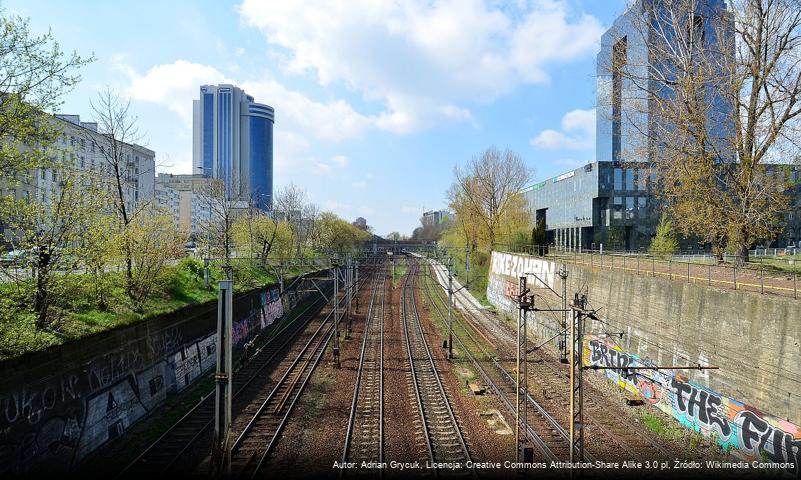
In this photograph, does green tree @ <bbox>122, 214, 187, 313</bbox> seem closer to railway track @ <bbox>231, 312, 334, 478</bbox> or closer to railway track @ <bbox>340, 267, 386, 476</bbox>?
railway track @ <bbox>231, 312, 334, 478</bbox>

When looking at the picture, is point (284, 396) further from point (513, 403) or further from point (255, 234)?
point (255, 234)

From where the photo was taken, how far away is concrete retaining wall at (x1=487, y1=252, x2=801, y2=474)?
1181 cm

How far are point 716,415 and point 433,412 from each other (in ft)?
27.9

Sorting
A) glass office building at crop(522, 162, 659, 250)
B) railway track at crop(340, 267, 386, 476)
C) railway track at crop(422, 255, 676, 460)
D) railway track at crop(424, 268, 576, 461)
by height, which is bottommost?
railway track at crop(340, 267, 386, 476)

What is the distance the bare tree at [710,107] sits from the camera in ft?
57.4

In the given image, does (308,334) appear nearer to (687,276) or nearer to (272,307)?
(272,307)

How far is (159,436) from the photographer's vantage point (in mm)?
14320

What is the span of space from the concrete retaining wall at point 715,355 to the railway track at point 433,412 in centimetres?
473

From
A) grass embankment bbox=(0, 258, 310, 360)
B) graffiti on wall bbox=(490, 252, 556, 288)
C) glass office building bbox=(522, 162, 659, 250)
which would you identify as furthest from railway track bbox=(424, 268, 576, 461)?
glass office building bbox=(522, 162, 659, 250)

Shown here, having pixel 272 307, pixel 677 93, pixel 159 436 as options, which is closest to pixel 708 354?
pixel 677 93

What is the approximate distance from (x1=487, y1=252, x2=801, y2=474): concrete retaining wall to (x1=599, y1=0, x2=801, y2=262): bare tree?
3988mm

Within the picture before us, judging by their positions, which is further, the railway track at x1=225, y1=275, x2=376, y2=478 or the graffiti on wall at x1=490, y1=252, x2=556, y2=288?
the graffiti on wall at x1=490, y1=252, x2=556, y2=288

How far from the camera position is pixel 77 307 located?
1550cm

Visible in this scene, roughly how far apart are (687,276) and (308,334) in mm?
21962
